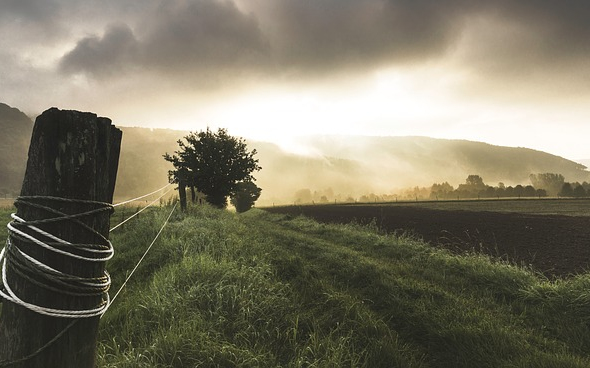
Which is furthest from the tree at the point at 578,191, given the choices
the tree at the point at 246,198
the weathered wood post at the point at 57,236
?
the weathered wood post at the point at 57,236

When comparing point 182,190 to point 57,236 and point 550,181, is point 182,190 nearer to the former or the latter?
point 57,236

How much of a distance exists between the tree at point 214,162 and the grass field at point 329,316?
1931 cm

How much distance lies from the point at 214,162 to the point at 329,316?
23335 mm

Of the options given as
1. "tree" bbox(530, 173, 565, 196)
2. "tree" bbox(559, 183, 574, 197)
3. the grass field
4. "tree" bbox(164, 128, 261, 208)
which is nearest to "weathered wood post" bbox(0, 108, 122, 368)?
the grass field

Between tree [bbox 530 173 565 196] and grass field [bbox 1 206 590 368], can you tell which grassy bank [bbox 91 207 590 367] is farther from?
tree [bbox 530 173 565 196]

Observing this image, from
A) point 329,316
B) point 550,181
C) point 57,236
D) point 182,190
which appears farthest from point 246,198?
point 550,181

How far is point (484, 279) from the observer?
698 cm

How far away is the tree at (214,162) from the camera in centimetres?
2628

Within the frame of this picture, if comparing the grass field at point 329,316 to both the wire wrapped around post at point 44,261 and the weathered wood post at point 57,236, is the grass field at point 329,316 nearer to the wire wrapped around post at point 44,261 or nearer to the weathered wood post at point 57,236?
the weathered wood post at point 57,236

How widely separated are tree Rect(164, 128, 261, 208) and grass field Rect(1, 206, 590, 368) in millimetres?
19312

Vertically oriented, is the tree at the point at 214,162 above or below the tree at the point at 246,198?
above

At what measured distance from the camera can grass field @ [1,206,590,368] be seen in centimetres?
325

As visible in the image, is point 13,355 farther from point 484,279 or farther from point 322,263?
point 484,279

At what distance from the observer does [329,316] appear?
4477 millimetres
